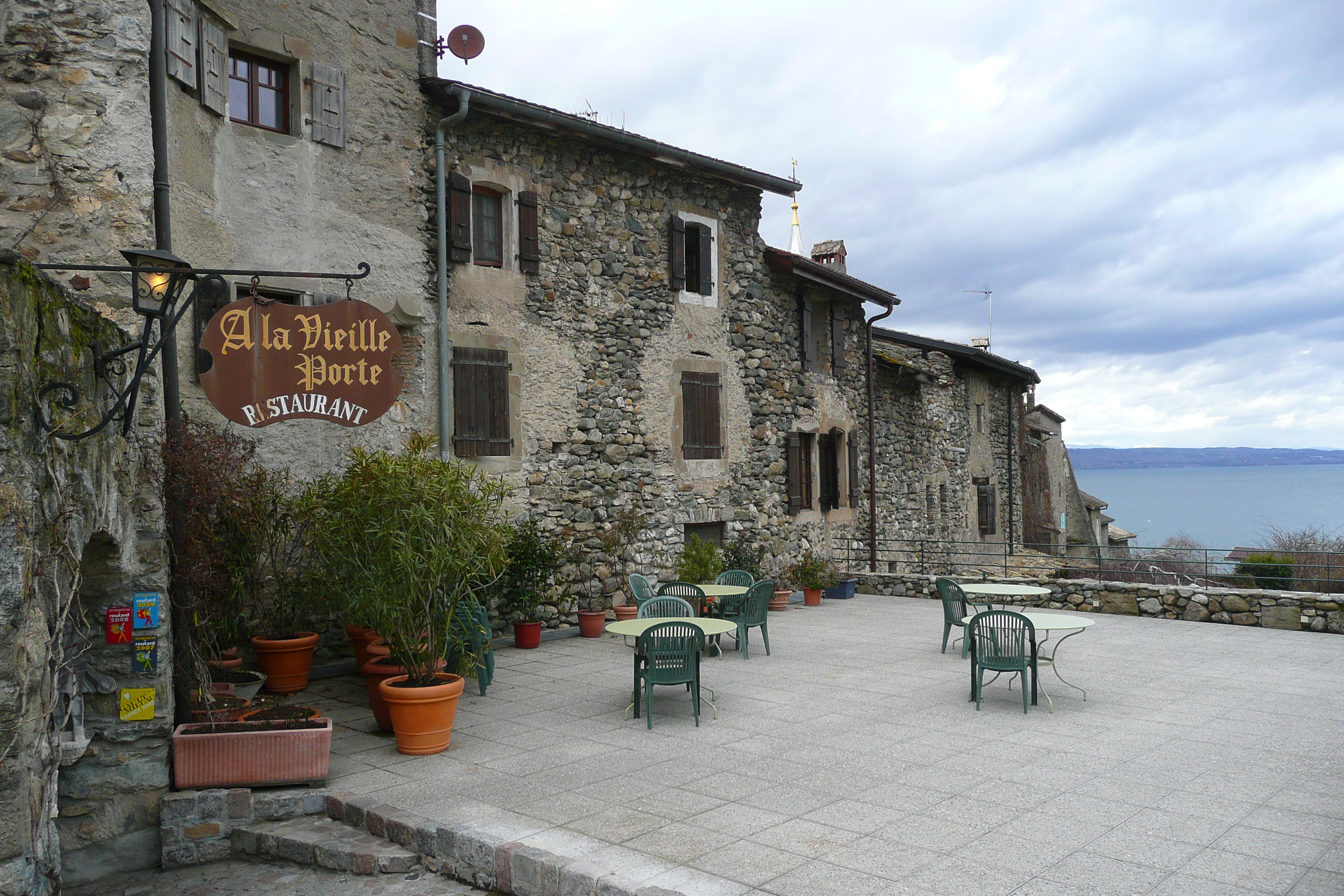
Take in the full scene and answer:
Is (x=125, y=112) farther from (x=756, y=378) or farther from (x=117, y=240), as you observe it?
(x=756, y=378)

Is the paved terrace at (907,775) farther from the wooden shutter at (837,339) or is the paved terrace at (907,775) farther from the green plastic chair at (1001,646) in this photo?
the wooden shutter at (837,339)

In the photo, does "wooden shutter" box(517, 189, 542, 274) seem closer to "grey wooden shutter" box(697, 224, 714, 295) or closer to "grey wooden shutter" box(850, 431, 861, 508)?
"grey wooden shutter" box(697, 224, 714, 295)

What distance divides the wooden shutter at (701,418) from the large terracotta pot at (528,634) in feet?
11.9

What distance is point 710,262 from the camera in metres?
13.5

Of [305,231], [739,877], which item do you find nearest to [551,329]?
[305,231]

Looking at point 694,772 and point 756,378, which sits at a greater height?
point 756,378

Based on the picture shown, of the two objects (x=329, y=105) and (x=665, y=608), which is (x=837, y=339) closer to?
(x=665, y=608)

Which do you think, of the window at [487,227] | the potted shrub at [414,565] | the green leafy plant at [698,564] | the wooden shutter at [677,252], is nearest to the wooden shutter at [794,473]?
the green leafy plant at [698,564]

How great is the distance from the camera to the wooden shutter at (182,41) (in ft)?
25.2

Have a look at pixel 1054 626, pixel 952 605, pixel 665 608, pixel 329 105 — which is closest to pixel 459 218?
pixel 329 105

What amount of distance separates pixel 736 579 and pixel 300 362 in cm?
664

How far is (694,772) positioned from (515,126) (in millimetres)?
8123

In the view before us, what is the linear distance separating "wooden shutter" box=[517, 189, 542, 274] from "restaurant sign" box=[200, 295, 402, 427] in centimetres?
535

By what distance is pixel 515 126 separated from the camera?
432 inches
